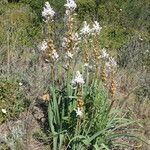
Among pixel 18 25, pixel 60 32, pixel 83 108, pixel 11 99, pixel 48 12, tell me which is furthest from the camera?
pixel 18 25

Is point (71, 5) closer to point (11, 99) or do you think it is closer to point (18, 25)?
point (11, 99)

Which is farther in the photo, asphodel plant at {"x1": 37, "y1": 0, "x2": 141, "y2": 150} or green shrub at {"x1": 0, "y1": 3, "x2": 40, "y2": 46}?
green shrub at {"x1": 0, "y1": 3, "x2": 40, "y2": 46}

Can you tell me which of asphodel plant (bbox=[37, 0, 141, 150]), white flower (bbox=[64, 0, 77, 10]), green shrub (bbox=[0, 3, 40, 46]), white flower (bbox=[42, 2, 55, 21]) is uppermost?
green shrub (bbox=[0, 3, 40, 46])

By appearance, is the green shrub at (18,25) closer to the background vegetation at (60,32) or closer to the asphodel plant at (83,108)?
the background vegetation at (60,32)

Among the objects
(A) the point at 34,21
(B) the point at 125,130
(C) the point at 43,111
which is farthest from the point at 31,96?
(A) the point at 34,21

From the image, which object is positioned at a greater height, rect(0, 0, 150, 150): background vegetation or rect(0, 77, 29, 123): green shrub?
rect(0, 0, 150, 150): background vegetation

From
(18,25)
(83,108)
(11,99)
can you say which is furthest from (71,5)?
(18,25)

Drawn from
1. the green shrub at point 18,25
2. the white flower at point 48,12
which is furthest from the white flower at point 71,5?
the green shrub at point 18,25

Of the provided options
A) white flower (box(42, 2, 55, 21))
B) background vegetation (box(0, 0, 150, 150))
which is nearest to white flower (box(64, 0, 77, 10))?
white flower (box(42, 2, 55, 21))

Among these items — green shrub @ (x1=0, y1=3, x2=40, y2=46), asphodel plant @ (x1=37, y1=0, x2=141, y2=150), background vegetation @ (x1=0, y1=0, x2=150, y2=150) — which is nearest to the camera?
asphodel plant @ (x1=37, y1=0, x2=141, y2=150)

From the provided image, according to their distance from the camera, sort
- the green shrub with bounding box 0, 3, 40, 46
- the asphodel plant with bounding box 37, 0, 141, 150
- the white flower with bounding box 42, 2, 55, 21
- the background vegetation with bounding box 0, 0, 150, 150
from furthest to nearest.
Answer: the green shrub with bounding box 0, 3, 40, 46, the background vegetation with bounding box 0, 0, 150, 150, the asphodel plant with bounding box 37, 0, 141, 150, the white flower with bounding box 42, 2, 55, 21

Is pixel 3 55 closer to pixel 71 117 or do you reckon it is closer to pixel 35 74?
pixel 35 74

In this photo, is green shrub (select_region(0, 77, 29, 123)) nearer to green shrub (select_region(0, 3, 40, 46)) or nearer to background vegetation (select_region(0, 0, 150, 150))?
background vegetation (select_region(0, 0, 150, 150))

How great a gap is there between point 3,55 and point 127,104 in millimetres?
1921
